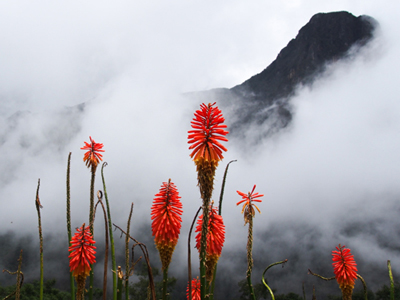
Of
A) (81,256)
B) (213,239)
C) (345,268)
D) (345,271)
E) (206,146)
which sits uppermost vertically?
(206,146)

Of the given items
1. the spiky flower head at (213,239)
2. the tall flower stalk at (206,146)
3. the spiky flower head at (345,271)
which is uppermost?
the tall flower stalk at (206,146)

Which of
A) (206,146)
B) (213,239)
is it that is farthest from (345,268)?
(206,146)

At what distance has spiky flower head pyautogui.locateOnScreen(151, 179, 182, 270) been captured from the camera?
713 cm

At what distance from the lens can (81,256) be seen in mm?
8195

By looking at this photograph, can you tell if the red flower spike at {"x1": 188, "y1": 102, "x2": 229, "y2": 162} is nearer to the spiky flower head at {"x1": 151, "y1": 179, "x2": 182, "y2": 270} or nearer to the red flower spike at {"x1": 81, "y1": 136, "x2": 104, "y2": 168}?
the spiky flower head at {"x1": 151, "y1": 179, "x2": 182, "y2": 270}

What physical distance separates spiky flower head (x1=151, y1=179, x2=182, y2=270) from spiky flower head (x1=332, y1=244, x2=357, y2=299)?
27.0ft

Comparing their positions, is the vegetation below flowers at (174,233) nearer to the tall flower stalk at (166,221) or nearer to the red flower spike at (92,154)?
the tall flower stalk at (166,221)

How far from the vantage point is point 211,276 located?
22.9ft

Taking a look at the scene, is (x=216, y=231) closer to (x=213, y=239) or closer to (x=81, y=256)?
(x=213, y=239)

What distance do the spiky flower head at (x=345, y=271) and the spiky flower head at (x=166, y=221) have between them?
8.23m

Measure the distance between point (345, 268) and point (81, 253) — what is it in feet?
33.9

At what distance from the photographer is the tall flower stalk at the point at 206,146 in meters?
5.44

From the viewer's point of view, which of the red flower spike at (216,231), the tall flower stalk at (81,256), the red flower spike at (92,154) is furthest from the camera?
the red flower spike at (92,154)

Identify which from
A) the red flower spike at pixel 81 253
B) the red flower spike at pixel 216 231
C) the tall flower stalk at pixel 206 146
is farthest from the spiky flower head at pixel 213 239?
the red flower spike at pixel 81 253
